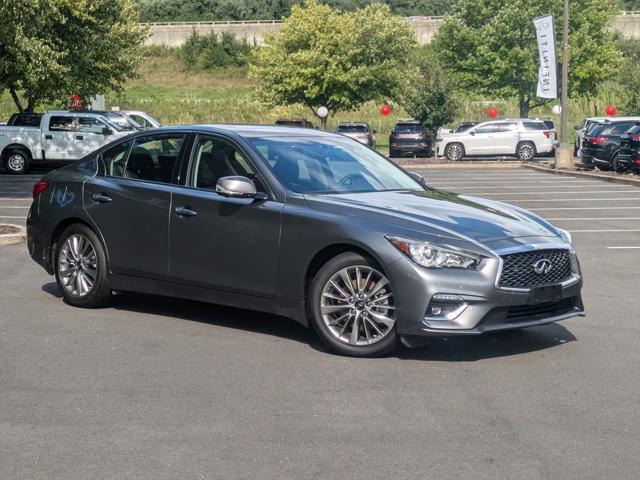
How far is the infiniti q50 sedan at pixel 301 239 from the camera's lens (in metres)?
7.38

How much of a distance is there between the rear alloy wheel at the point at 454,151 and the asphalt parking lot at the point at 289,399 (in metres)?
35.5

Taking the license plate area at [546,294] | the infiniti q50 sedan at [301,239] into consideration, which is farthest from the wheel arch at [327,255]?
the license plate area at [546,294]

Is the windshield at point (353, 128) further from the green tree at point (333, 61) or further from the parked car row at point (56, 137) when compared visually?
the parked car row at point (56, 137)

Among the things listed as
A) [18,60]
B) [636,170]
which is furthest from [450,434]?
[18,60]

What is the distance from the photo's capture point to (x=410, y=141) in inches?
1951

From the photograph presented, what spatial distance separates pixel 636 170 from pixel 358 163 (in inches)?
910

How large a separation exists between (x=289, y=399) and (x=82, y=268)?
11.5 ft

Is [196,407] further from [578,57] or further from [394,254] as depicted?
[578,57]

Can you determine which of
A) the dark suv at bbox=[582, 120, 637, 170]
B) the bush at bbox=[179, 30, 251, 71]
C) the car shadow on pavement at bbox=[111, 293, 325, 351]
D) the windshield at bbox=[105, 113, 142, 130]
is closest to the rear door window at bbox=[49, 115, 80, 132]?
the windshield at bbox=[105, 113, 142, 130]

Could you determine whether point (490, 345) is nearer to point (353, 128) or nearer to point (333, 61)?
point (353, 128)

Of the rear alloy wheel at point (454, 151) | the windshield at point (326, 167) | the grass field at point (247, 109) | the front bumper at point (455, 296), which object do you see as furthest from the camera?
the grass field at point (247, 109)

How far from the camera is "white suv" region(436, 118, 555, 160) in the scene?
44531mm

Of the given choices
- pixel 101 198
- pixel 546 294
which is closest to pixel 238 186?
pixel 101 198

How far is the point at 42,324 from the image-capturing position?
8.77 metres
